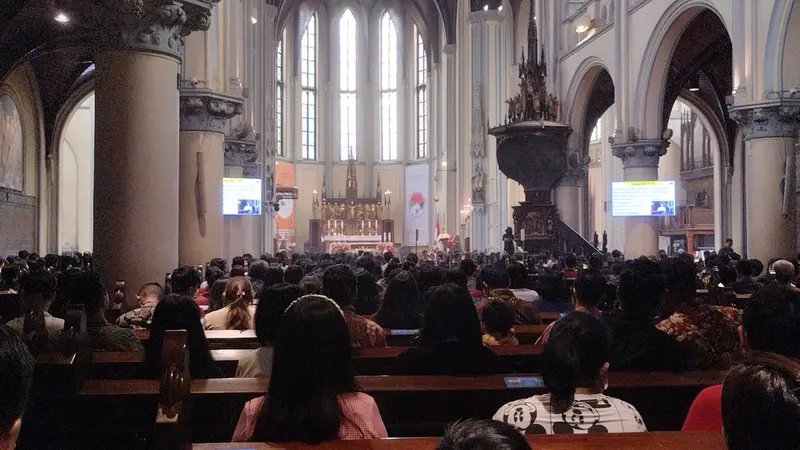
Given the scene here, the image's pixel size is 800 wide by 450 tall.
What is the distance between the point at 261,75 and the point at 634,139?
14.0 m

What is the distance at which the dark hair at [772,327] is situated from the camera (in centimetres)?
278

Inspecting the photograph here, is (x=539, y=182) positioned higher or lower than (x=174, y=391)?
higher

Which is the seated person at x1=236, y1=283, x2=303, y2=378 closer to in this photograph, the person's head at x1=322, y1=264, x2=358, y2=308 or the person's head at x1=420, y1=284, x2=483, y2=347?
the person's head at x1=420, y1=284, x2=483, y2=347

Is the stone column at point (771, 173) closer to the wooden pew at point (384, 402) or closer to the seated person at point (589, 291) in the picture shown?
the seated person at point (589, 291)

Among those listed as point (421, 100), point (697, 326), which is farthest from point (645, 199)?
point (421, 100)

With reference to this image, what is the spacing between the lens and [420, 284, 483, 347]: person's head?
458 centimetres

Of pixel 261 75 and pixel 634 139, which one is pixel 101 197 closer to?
pixel 634 139

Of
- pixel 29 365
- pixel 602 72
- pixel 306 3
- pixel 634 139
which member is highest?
pixel 306 3

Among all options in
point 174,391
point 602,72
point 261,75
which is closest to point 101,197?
point 174,391

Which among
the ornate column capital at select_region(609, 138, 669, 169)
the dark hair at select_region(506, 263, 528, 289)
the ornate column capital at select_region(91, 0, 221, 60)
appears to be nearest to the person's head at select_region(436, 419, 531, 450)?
the dark hair at select_region(506, 263, 528, 289)

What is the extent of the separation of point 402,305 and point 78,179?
2914 cm

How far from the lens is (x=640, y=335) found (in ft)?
15.6

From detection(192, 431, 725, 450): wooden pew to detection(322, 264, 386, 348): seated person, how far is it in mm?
2880

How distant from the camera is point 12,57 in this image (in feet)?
75.8
